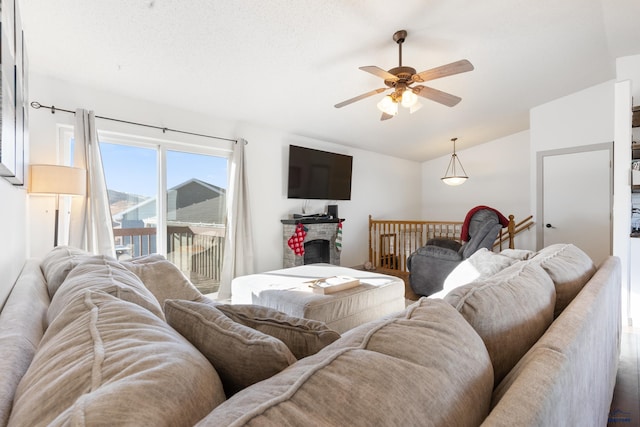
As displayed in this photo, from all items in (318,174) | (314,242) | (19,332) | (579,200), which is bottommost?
→ (314,242)

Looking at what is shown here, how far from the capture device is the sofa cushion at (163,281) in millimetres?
2041

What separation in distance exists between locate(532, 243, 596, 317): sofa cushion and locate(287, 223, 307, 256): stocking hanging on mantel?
3.23 metres

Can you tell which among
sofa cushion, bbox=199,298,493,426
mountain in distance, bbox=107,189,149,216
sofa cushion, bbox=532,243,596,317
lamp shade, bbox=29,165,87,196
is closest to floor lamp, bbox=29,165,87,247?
lamp shade, bbox=29,165,87,196

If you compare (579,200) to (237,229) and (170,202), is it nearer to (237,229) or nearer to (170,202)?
(237,229)

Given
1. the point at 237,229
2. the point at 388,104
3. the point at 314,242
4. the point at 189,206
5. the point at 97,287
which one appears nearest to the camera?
the point at 97,287

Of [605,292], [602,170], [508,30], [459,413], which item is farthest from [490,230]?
[459,413]

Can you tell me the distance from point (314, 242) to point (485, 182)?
4.28 m

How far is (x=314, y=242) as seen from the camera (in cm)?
510

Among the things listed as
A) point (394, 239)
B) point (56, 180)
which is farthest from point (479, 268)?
point (394, 239)

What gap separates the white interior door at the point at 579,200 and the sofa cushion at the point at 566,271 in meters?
3.94

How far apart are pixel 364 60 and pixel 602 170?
162 inches

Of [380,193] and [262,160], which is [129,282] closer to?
[262,160]

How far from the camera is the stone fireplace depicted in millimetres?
4539

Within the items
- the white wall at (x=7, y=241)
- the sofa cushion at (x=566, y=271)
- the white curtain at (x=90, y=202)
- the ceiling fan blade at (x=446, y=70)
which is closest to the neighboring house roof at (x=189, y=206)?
the white curtain at (x=90, y=202)
